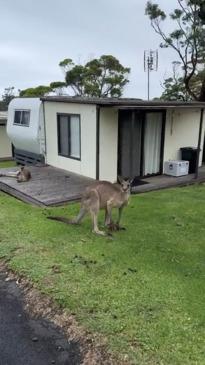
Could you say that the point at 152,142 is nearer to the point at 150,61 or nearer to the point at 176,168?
the point at 176,168

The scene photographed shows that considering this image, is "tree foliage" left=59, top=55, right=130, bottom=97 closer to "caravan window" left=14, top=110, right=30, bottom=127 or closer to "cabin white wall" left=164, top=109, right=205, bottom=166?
"caravan window" left=14, top=110, right=30, bottom=127

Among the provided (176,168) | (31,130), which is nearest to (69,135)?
(31,130)

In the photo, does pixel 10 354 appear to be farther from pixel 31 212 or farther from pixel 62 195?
pixel 62 195

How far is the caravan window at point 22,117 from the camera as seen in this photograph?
12274 millimetres

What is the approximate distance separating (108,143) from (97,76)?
22129 mm

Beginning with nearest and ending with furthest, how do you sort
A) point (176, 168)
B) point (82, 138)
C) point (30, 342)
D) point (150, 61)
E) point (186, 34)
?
point (30, 342) → point (82, 138) → point (176, 168) → point (186, 34) → point (150, 61)

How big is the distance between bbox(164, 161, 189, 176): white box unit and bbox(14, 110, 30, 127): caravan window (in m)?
5.07

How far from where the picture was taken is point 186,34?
1592 centimetres

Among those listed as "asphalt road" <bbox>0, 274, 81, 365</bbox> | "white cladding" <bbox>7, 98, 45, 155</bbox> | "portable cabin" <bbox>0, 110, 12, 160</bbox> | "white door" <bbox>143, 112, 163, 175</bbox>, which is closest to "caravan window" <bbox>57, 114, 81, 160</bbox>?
"white cladding" <bbox>7, 98, 45, 155</bbox>

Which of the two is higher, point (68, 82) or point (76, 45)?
point (76, 45)

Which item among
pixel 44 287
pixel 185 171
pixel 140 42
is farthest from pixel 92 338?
pixel 140 42

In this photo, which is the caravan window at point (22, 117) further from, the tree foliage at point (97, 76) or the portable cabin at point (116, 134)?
the tree foliage at point (97, 76)

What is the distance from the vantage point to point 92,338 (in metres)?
3.34

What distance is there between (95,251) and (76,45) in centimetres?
2589
